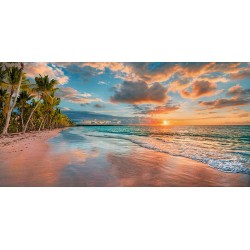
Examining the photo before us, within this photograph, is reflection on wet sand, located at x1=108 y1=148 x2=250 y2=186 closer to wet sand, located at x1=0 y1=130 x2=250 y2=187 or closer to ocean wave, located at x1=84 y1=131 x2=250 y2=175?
wet sand, located at x1=0 y1=130 x2=250 y2=187

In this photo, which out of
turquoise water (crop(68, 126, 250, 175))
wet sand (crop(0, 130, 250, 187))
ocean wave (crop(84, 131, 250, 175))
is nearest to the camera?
wet sand (crop(0, 130, 250, 187))

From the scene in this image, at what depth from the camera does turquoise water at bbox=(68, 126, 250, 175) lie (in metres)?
4.33

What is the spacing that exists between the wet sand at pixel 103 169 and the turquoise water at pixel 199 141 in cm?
23

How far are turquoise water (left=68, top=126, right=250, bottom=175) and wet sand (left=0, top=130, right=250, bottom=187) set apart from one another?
230mm

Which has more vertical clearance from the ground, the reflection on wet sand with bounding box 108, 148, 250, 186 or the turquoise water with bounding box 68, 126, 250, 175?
the turquoise water with bounding box 68, 126, 250, 175

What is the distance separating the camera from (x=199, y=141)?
4.49 meters

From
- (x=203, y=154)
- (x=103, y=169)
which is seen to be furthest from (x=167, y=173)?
(x=103, y=169)

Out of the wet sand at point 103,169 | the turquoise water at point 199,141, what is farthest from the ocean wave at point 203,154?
the wet sand at point 103,169

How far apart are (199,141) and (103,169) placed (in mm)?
2025

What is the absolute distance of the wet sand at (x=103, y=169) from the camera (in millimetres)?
3752

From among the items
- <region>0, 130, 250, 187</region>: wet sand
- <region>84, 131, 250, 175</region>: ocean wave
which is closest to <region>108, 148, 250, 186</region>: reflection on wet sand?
<region>0, 130, 250, 187</region>: wet sand
